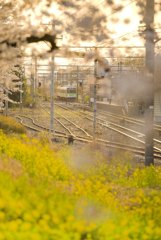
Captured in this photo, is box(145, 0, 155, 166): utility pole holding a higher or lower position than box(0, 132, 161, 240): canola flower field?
higher

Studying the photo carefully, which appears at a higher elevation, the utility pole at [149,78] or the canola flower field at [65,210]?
the utility pole at [149,78]

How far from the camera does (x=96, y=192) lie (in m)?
7.67

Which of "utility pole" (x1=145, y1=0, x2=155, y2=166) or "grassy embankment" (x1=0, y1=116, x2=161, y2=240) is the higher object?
"utility pole" (x1=145, y1=0, x2=155, y2=166)

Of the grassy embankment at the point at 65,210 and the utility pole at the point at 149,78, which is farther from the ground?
the utility pole at the point at 149,78

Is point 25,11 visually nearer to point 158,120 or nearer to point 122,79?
point 158,120

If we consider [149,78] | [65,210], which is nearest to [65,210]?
[65,210]

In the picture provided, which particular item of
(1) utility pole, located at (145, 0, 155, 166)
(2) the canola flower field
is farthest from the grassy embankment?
(1) utility pole, located at (145, 0, 155, 166)

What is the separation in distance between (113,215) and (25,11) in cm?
344

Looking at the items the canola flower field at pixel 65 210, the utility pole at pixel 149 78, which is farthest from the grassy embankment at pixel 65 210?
the utility pole at pixel 149 78

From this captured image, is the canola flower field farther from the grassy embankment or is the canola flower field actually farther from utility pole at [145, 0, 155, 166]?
utility pole at [145, 0, 155, 166]

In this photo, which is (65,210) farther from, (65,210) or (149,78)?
(149,78)

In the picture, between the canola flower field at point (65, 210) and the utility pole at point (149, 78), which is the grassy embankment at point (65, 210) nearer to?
the canola flower field at point (65, 210)

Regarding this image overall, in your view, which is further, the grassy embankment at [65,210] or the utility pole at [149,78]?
the utility pole at [149,78]

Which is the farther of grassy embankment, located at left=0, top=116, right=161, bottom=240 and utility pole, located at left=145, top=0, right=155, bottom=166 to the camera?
utility pole, located at left=145, top=0, right=155, bottom=166
